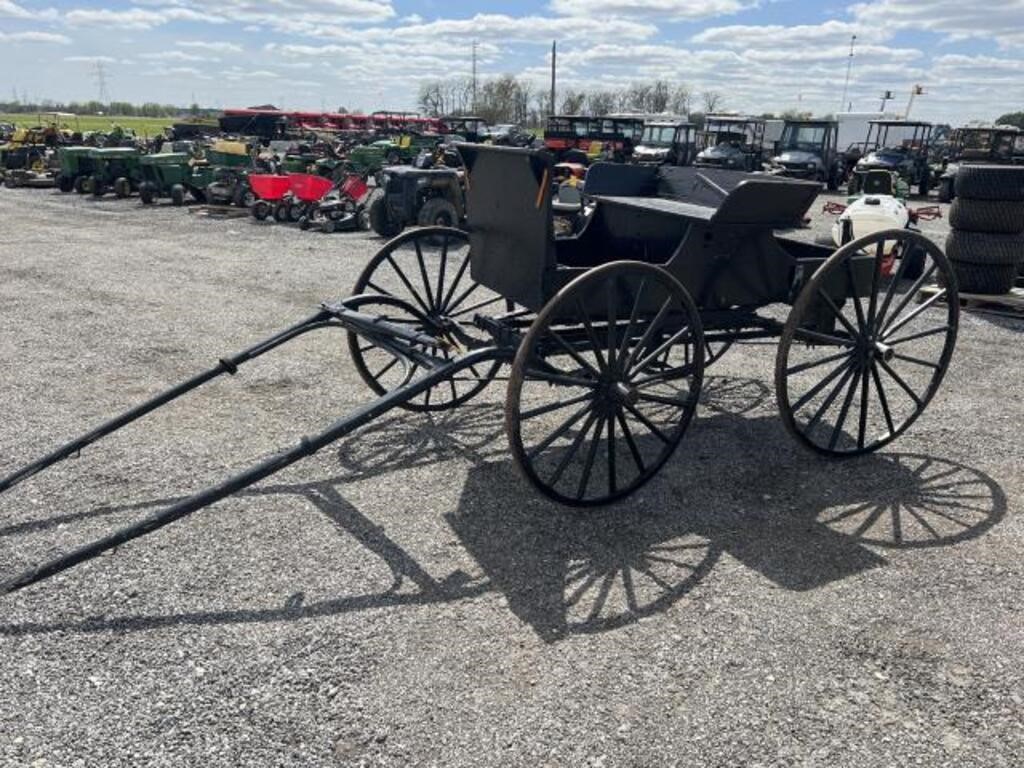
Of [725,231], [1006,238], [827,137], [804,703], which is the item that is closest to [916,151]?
[827,137]

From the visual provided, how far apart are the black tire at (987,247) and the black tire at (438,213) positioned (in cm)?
736

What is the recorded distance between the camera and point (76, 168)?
67.9 ft

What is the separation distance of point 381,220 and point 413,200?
0.63 metres

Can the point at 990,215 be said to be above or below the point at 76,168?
above

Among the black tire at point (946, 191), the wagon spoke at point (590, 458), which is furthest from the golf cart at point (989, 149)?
the wagon spoke at point (590, 458)

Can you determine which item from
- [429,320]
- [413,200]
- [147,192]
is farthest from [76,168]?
[429,320]

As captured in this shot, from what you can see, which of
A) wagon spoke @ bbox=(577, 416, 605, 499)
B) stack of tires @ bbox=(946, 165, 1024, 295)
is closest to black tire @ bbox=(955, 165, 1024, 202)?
stack of tires @ bbox=(946, 165, 1024, 295)

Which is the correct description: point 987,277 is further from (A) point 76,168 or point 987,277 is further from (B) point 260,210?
(A) point 76,168

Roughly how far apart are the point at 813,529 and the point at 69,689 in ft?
10.3

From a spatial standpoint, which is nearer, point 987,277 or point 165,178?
point 987,277

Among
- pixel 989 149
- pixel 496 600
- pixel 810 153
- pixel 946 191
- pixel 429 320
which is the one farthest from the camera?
pixel 810 153

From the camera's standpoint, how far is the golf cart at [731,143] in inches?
984

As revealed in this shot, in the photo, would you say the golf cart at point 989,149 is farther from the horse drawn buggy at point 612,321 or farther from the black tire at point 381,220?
the horse drawn buggy at point 612,321

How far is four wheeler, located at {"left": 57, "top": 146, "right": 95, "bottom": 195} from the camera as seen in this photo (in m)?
20.6
